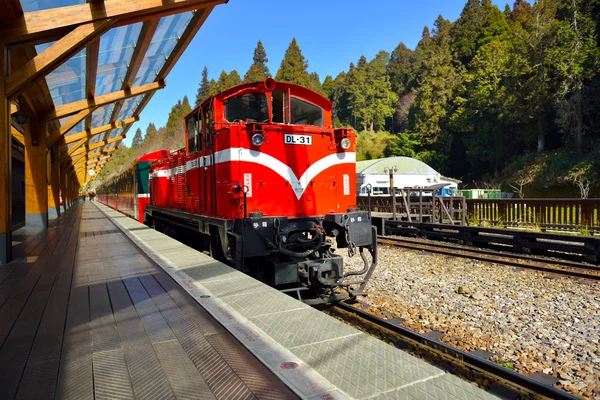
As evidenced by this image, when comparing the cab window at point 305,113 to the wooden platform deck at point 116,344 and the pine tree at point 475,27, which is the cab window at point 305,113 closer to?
the wooden platform deck at point 116,344

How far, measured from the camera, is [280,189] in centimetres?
621

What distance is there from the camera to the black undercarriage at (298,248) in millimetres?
5531

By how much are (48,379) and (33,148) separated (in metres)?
12.0

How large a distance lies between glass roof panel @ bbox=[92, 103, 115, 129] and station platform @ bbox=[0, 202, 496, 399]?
1327 cm

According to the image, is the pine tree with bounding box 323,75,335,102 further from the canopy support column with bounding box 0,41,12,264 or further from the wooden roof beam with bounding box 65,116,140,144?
the canopy support column with bounding box 0,41,12,264

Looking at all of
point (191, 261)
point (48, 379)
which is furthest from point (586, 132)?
point (48, 379)

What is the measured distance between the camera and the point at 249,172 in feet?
19.3

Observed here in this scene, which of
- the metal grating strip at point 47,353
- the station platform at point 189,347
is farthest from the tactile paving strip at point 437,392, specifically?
the metal grating strip at point 47,353

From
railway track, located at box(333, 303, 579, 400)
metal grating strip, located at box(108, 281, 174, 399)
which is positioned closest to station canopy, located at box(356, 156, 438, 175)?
railway track, located at box(333, 303, 579, 400)

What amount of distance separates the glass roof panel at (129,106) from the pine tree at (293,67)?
48.1 metres

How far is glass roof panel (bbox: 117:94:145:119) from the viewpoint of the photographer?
56.5ft

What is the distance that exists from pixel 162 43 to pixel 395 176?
31433mm

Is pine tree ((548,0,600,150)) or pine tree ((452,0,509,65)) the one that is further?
pine tree ((452,0,509,65))

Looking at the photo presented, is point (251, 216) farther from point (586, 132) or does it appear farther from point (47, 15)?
point (586, 132)
